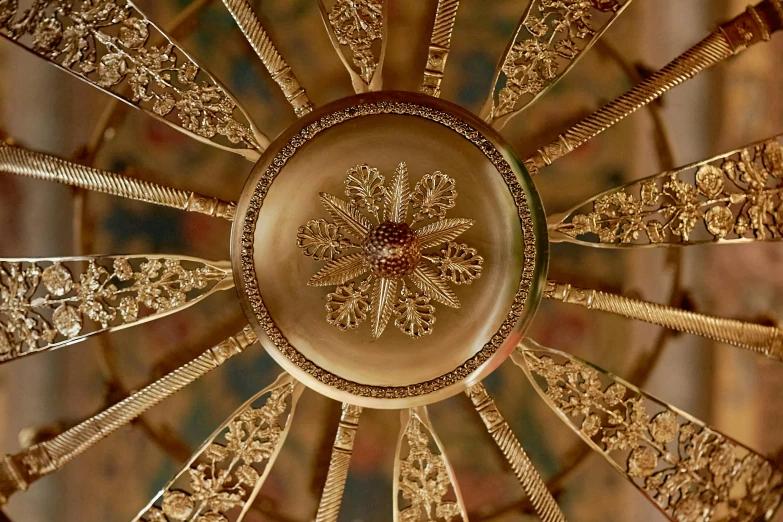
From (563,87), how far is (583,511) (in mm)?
1098

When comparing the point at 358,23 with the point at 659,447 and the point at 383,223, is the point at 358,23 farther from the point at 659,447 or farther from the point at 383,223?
the point at 659,447

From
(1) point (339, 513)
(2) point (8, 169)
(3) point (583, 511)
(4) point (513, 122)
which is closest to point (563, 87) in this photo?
(4) point (513, 122)

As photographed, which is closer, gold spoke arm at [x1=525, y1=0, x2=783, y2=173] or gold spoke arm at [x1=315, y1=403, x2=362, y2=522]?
gold spoke arm at [x1=525, y1=0, x2=783, y2=173]

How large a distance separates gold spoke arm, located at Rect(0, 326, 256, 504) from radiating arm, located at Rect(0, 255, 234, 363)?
14 centimetres

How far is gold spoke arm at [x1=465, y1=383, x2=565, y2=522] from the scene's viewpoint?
143 centimetres

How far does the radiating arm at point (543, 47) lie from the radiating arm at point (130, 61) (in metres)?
0.61

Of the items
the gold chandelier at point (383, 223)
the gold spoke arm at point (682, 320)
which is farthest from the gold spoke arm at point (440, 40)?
the gold spoke arm at point (682, 320)

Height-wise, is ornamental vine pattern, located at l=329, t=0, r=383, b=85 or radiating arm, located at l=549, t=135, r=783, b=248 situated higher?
ornamental vine pattern, located at l=329, t=0, r=383, b=85

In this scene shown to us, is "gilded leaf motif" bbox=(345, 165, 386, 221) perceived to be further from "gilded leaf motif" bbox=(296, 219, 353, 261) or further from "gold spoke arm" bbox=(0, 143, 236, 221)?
"gold spoke arm" bbox=(0, 143, 236, 221)

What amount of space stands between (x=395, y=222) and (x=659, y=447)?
2.68 feet

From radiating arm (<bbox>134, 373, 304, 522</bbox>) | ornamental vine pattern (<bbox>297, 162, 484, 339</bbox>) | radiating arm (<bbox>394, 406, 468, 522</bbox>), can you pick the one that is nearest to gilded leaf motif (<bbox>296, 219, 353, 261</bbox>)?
ornamental vine pattern (<bbox>297, 162, 484, 339</bbox>)

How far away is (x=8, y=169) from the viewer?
139 cm

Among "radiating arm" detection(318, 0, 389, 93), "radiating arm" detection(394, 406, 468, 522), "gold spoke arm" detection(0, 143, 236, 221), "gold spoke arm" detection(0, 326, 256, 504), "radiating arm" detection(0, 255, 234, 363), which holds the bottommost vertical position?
"radiating arm" detection(394, 406, 468, 522)

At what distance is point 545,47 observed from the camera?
4.47 ft
